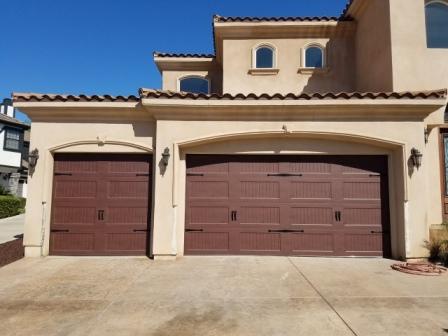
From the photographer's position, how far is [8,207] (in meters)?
18.2

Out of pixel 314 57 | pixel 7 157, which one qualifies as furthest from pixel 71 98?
pixel 7 157

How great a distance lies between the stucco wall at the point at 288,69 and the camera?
11.2m

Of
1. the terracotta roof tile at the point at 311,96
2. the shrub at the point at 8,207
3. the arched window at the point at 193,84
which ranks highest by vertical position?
the arched window at the point at 193,84

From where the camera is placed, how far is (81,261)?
7.48m

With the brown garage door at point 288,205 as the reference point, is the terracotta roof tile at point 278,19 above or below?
above

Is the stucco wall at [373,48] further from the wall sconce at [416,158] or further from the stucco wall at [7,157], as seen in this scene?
the stucco wall at [7,157]

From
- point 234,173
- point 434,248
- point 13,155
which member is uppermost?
point 13,155

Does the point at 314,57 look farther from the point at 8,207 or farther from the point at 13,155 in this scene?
the point at 13,155

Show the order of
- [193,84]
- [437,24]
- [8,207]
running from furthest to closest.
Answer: [8,207]
[193,84]
[437,24]

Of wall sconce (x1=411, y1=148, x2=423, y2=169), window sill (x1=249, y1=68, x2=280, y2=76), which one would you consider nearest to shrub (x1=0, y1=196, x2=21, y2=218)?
window sill (x1=249, y1=68, x2=280, y2=76)

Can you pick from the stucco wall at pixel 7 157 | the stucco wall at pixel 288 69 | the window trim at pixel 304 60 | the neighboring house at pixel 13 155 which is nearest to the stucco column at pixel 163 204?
the stucco wall at pixel 288 69

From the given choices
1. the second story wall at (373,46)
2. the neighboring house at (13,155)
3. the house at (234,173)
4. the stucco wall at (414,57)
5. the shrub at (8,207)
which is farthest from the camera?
the neighboring house at (13,155)

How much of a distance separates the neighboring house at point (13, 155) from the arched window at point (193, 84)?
2011 centimetres

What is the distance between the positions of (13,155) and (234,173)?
26344 millimetres
